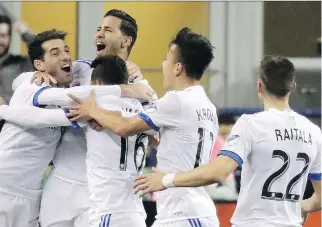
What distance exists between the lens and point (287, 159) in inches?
179

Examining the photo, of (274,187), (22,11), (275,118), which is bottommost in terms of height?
(274,187)

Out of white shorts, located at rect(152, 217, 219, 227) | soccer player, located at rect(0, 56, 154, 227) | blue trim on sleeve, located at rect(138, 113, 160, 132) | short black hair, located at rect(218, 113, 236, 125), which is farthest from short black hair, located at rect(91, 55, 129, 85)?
short black hair, located at rect(218, 113, 236, 125)

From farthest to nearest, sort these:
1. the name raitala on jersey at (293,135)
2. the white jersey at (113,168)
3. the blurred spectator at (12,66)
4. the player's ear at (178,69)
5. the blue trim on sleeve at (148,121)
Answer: the blurred spectator at (12,66), the white jersey at (113,168), the player's ear at (178,69), the blue trim on sleeve at (148,121), the name raitala on jersey at (293,135)

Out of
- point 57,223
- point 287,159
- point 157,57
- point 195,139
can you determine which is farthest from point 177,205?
point 157,57

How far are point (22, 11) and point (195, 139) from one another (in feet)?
17.5

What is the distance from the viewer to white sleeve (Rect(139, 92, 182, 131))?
4.86 m

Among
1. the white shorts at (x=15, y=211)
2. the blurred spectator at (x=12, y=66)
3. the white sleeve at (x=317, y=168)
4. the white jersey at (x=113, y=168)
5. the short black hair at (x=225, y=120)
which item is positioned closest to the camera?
the white sleeve at (x=317, y=168)

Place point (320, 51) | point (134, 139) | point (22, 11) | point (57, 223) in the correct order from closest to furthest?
point (134, 139), point (57, 223), point (22, 11), point (320, 51)

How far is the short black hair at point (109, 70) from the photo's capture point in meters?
5.32

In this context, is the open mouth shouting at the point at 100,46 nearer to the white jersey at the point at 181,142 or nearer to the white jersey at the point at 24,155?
the white jersey at the point at 24,155

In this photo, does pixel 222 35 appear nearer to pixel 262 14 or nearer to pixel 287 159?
pixel 262 14

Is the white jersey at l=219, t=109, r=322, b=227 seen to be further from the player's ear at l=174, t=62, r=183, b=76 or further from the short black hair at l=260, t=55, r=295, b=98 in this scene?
the player's ear at l=174, t=62, r=183, b=76

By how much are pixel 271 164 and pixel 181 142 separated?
0.60 metres

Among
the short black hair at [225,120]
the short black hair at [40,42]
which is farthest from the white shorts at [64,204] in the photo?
the short black hair at [225,120]
